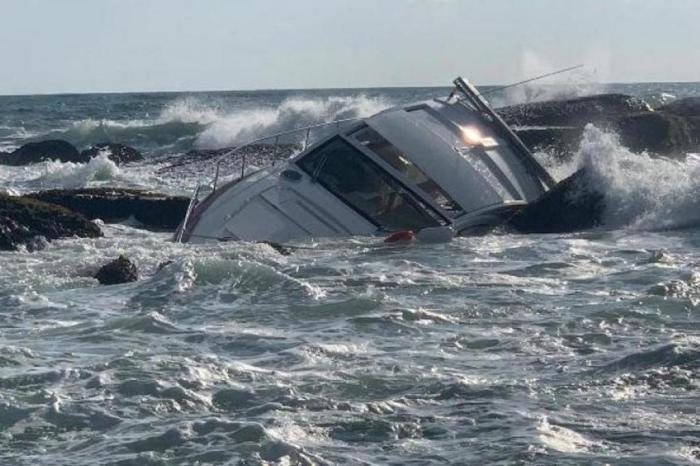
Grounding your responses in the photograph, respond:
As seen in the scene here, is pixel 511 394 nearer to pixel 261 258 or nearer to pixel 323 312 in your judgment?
pixel 323 312

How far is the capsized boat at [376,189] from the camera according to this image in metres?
15.1

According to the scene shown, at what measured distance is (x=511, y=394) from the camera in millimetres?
8531

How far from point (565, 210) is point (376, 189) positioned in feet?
8.10

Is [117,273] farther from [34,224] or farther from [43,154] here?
[43,154]

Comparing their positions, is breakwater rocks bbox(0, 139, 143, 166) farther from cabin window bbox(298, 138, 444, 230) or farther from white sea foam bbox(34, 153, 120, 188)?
cabin window bbox(298, 138, 444, 230)

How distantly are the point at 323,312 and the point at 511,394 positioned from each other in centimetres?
312

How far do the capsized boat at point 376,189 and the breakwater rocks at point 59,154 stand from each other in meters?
17.9

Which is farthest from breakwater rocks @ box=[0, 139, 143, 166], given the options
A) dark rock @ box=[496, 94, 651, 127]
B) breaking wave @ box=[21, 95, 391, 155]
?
dark rock @ box=[496, 94, 651, 127]

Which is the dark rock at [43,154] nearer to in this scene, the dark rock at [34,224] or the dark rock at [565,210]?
the dark rock at [34,224]

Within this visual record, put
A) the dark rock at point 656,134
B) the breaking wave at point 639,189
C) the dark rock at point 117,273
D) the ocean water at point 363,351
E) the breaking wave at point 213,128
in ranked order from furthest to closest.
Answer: the breaking wave at point 213,128 < the dark rock at point 656,134 < the breaking wave at point 639,189 < the dark rock at point 117,273 < the ocean water at point 363,351

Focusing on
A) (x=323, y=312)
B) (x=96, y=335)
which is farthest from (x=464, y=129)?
(x=96, y=335)

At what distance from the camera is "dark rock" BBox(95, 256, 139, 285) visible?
13.1 meters

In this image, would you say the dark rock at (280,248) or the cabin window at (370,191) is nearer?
the dark rock at (280,248)

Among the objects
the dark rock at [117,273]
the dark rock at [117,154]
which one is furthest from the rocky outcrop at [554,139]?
the dark rock at [117,154]
